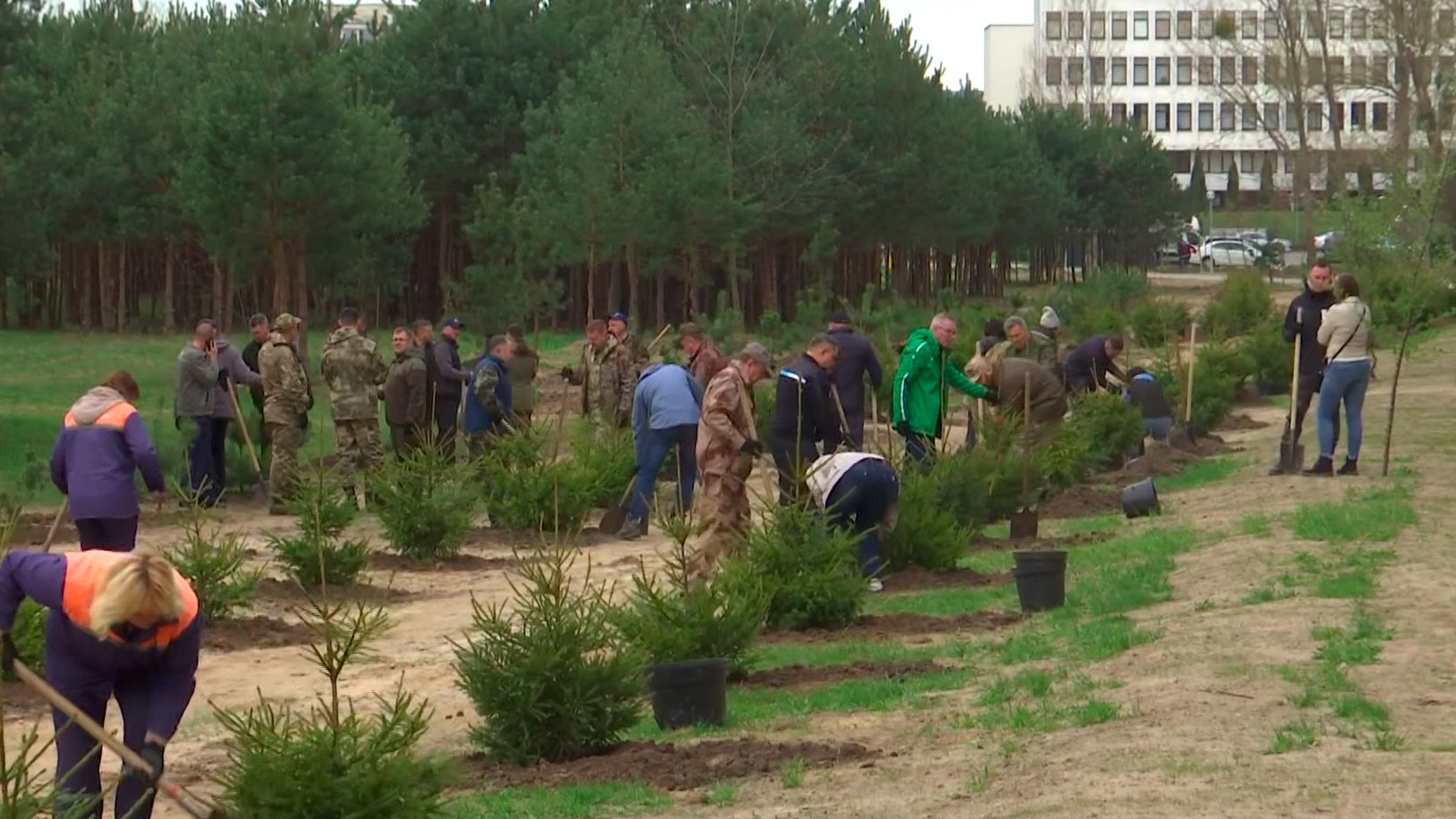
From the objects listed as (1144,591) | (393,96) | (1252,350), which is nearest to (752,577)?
(1144,591)

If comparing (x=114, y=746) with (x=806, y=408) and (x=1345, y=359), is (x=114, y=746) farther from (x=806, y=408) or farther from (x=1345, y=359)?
(x=1345, y=359)

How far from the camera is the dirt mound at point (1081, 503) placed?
64.0 ft

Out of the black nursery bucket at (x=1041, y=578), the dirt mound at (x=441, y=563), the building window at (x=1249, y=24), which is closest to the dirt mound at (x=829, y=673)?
the black nursery bucket at (x=1041, y=578)

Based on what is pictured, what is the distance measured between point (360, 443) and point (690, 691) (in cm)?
1060

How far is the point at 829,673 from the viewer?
11484 millimetres

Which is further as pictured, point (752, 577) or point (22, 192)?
point (22, 192)

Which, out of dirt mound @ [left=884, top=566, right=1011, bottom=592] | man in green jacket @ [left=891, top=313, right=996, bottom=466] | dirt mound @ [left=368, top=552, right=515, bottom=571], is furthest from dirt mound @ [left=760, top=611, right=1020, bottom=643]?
dirt mound @ [left=368, top=552, right=515, bottom=571]

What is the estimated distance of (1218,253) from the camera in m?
89.4

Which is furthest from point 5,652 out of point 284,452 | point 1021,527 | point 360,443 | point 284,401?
point 360,443

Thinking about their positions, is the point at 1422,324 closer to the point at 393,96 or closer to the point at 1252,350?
the point at 1252,350

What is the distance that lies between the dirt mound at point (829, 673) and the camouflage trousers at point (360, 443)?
360 inches

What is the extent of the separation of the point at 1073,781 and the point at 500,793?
2.51 meters

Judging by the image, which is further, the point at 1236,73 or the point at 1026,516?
the point at 1236,73

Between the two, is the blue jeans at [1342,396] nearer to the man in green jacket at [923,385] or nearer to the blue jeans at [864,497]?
the man in green jacket at [923,385]
